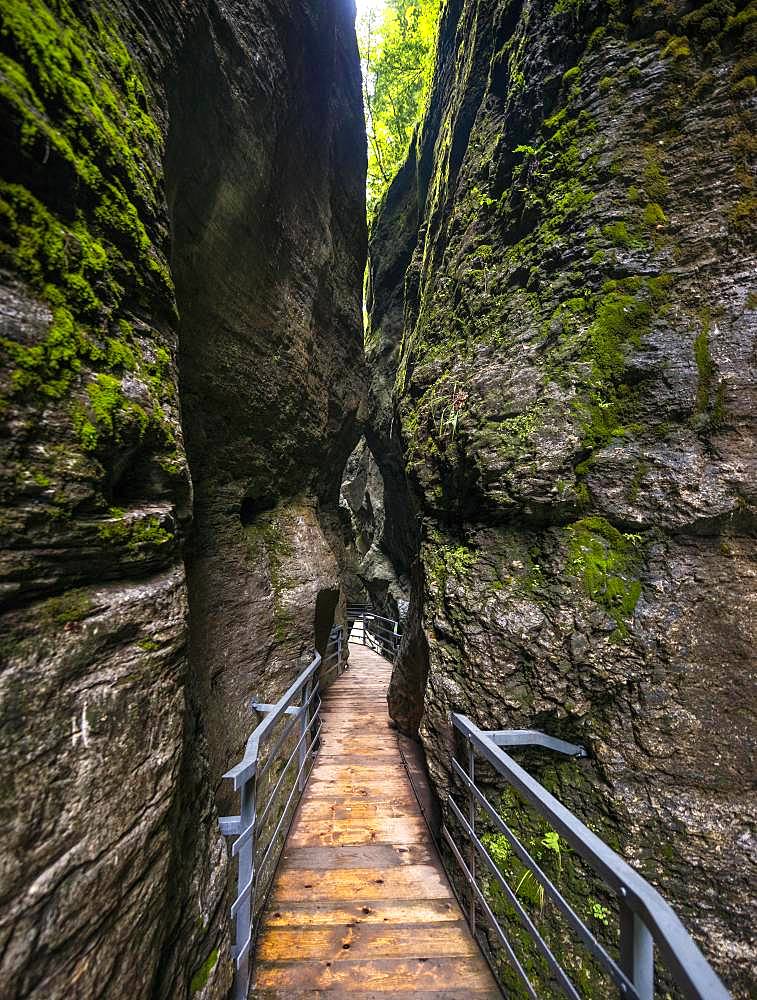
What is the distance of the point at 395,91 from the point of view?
508 inches

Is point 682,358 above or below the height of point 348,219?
below

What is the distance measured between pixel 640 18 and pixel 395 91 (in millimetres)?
13337

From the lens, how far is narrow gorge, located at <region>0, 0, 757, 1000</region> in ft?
4.48

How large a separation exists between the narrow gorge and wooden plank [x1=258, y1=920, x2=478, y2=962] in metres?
0.19

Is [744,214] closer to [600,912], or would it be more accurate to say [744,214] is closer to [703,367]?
[703,367]

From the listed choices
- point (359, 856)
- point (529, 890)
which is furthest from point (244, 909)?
point (529, 890)

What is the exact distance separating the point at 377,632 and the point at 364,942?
12.4 metres

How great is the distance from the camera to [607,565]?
300 cm

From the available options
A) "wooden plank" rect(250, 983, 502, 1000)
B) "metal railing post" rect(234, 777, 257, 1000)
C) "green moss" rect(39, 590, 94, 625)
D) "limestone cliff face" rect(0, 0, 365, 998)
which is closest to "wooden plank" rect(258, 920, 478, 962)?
"wooden plank" rect(250, 983, 502, 1000)

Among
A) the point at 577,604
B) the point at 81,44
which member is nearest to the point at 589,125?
the point at 81,44

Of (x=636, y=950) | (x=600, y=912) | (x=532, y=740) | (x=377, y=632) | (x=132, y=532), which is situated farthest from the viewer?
(x=377, y=632)

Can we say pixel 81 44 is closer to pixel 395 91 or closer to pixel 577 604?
pixel 577 604

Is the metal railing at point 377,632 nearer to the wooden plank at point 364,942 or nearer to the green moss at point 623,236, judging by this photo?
the wooden plank at point 364,942

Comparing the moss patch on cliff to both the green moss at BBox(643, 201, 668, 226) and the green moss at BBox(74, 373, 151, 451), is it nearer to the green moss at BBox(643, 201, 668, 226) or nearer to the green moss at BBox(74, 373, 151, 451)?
the green moss at BBox(74, 373, 151, 451)
